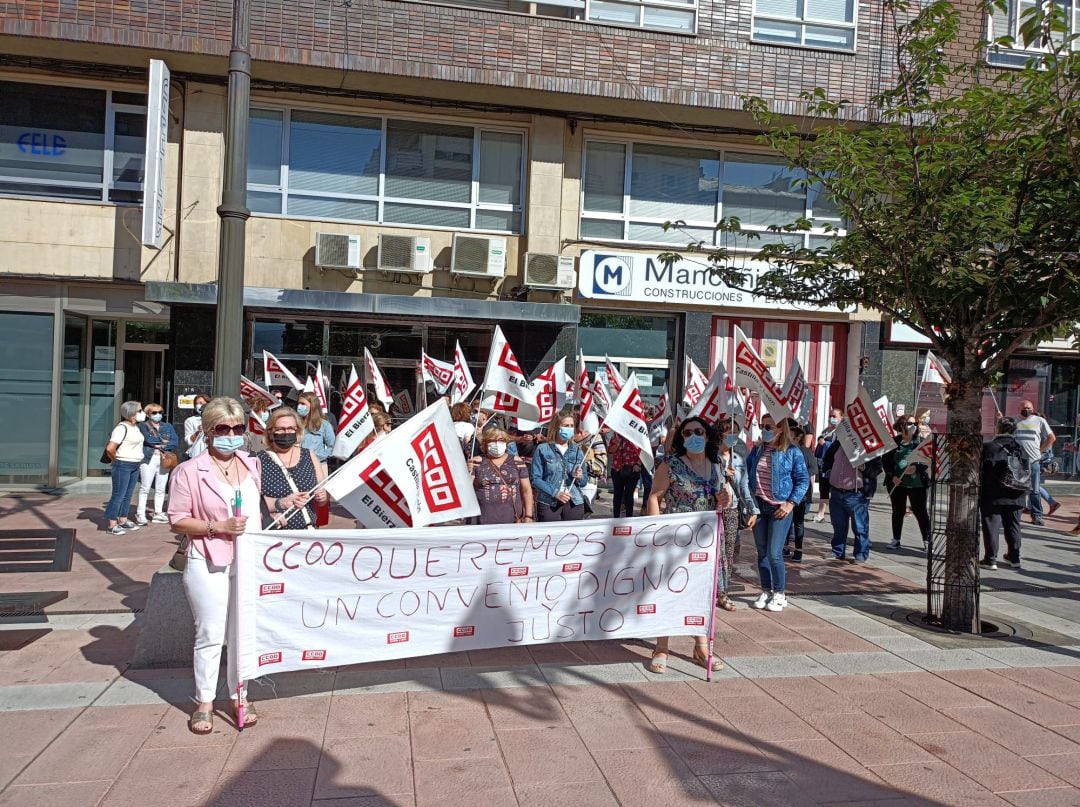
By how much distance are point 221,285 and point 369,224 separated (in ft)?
30.2

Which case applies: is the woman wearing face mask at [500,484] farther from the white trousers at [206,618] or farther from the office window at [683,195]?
the office window at [683,195]

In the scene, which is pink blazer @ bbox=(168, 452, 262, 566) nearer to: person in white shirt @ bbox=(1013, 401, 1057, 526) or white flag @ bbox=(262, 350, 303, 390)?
white flag @ bbox=(262, 350, 303, 390)

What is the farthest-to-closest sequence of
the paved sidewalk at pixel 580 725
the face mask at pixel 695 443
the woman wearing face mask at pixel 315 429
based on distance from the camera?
the woman wearing face mask at pixel 315 429, the face mask at pixel 695 443, the paved sidewalk at pixel 580 725

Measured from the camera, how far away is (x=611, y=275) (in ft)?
51.0

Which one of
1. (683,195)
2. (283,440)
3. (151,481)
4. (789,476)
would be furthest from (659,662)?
(683,195)

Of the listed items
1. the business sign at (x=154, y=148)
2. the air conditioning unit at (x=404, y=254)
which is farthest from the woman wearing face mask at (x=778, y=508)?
the business sign at (x=154, y=148)

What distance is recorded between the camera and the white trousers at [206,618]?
4.58 metres

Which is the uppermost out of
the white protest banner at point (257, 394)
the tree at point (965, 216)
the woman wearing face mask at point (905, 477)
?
the tree at point (965, 216)

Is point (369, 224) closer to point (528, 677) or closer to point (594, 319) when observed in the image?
point (594, 319)

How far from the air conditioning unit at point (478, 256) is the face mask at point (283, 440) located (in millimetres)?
9667

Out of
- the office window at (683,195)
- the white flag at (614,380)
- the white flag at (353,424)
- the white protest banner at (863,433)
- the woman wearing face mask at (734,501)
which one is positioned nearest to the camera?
the woman wearing face mask at (734,501)

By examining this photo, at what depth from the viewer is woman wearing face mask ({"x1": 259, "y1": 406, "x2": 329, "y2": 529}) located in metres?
5.41

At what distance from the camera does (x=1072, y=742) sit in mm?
4707

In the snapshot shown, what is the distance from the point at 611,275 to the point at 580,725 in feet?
38.1
